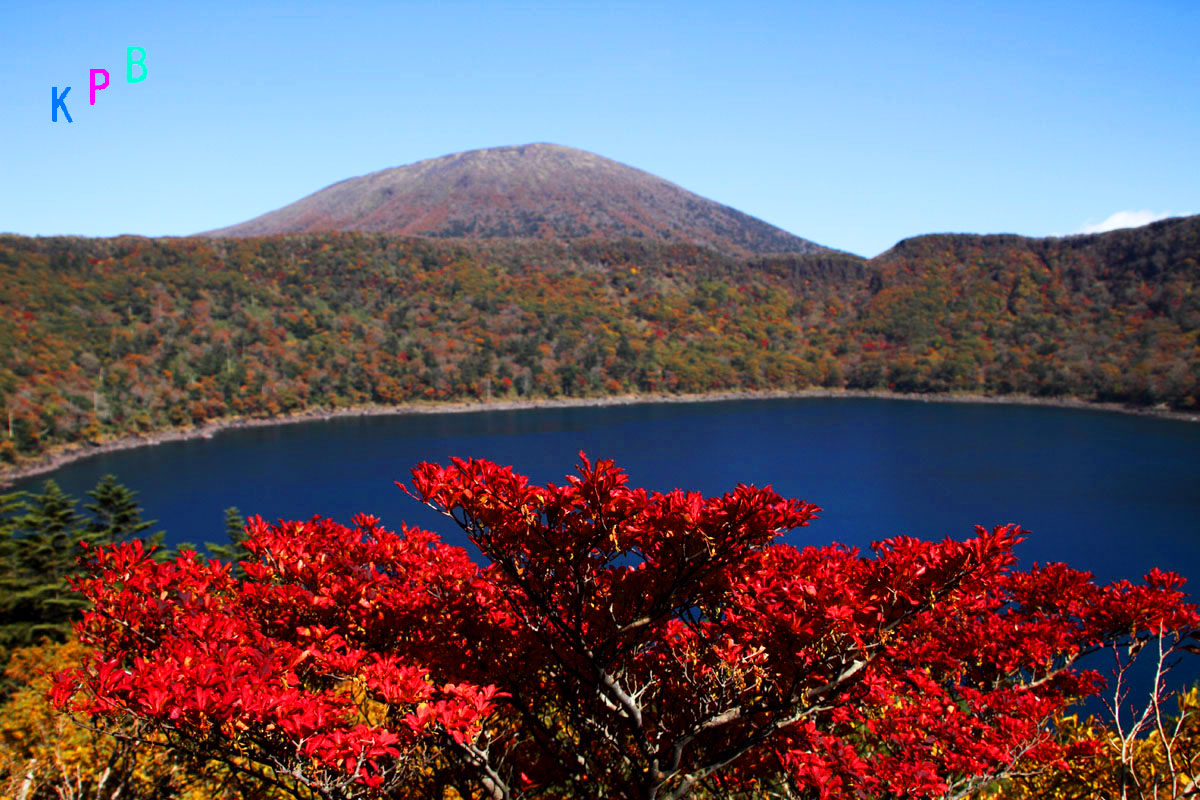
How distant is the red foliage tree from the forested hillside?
49649 mm

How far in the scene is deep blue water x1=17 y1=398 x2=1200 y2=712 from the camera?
28.8 m

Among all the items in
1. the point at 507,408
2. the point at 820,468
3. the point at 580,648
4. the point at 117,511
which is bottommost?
the point at 820,468

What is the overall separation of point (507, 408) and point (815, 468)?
122 feet

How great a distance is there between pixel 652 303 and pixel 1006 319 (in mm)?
43756

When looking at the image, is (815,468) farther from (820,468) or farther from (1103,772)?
(1103,772)

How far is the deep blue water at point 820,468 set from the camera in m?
28.8

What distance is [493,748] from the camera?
5199 mm

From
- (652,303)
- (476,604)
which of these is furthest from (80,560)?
(652,303)

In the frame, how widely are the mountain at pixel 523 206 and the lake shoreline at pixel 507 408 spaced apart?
285 ft

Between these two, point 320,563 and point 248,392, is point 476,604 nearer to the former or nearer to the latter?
point 320,563

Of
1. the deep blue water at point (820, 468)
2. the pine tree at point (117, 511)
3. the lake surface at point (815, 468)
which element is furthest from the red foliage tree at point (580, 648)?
the lake surface at point (815, 468)

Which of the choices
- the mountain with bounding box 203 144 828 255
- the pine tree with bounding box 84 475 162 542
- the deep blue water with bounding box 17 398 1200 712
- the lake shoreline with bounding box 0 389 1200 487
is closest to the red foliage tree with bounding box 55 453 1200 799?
the deep blue water with bounding box 17 398 1200 712

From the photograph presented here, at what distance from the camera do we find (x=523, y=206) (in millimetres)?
171750

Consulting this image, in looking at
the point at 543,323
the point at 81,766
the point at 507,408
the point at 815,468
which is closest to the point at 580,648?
the point at 81,766
